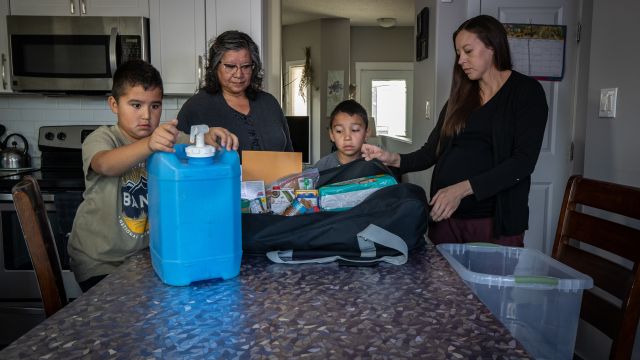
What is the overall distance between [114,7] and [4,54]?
0.66 metres

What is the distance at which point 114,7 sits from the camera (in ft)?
9.24

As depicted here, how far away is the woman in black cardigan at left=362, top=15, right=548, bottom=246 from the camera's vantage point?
1.56 metres

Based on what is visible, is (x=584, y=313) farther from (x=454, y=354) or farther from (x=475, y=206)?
(x=454, y=354)

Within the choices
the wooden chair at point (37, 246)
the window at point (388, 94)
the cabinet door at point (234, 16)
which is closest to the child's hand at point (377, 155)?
the wooden chair at point (37, 246)

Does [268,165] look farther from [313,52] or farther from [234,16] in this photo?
[313,52]

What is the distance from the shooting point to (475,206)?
1692 millimetres

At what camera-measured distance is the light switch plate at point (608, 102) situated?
2018 mm

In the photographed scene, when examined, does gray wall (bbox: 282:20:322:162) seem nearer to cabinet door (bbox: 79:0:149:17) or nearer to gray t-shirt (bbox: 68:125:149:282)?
cabinet door (bbox: 79:0:149:17)

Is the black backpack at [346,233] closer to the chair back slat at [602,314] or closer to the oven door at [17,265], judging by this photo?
the chair back slat at [602,314]

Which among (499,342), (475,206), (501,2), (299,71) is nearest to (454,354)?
(499,342)

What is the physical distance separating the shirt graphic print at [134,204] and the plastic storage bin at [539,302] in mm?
721

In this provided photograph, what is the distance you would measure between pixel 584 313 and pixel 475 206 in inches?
19.3

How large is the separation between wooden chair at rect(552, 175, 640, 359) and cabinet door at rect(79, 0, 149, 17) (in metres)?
2.41

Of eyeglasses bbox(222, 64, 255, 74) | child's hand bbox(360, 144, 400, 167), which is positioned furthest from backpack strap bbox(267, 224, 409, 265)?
eyeglasses bbox(222, 64, 255, 74)
